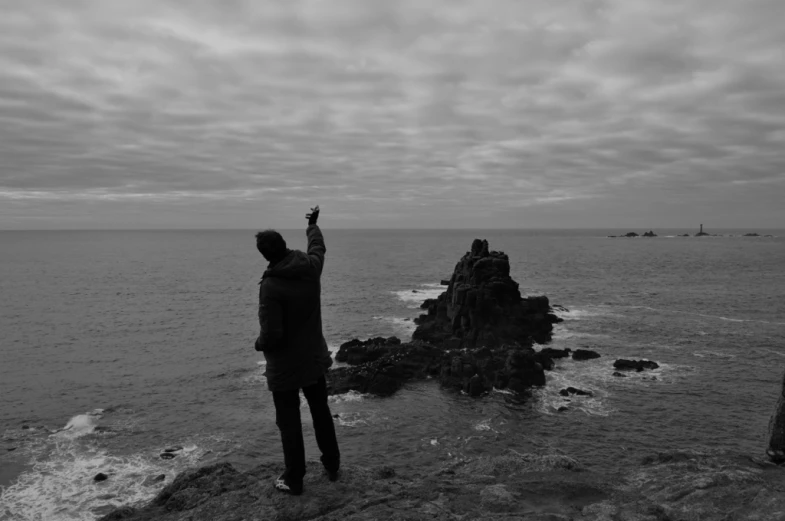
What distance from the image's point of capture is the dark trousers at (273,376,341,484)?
28.3 ft

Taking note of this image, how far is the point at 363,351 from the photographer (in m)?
44.8

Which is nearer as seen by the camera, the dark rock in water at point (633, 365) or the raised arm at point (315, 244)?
the raised arm at point (315, 244)

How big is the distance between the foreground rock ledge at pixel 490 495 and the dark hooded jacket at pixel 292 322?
214cm

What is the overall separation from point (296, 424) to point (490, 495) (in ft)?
12.9

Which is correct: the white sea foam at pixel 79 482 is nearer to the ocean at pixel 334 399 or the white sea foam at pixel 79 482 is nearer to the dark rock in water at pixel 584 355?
the ocean at pixel 334 399

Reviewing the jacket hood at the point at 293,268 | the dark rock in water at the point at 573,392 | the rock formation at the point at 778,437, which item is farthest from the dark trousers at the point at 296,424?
the dark rock in water at the point at 573,392

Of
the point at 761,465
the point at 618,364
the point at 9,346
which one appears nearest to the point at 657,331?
the point at 618,364

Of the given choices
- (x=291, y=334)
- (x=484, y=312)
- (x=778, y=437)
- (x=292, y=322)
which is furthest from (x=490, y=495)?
(x=484, y=312)

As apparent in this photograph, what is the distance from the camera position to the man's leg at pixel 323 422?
8820 millimetres

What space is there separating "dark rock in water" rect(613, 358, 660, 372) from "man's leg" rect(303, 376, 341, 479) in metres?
37.4

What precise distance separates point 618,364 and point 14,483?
39.1 meters

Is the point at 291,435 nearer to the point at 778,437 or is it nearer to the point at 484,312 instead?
the point at 778,437

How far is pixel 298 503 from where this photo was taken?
8555mm

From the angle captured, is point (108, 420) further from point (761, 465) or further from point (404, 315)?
point (404, 315)
